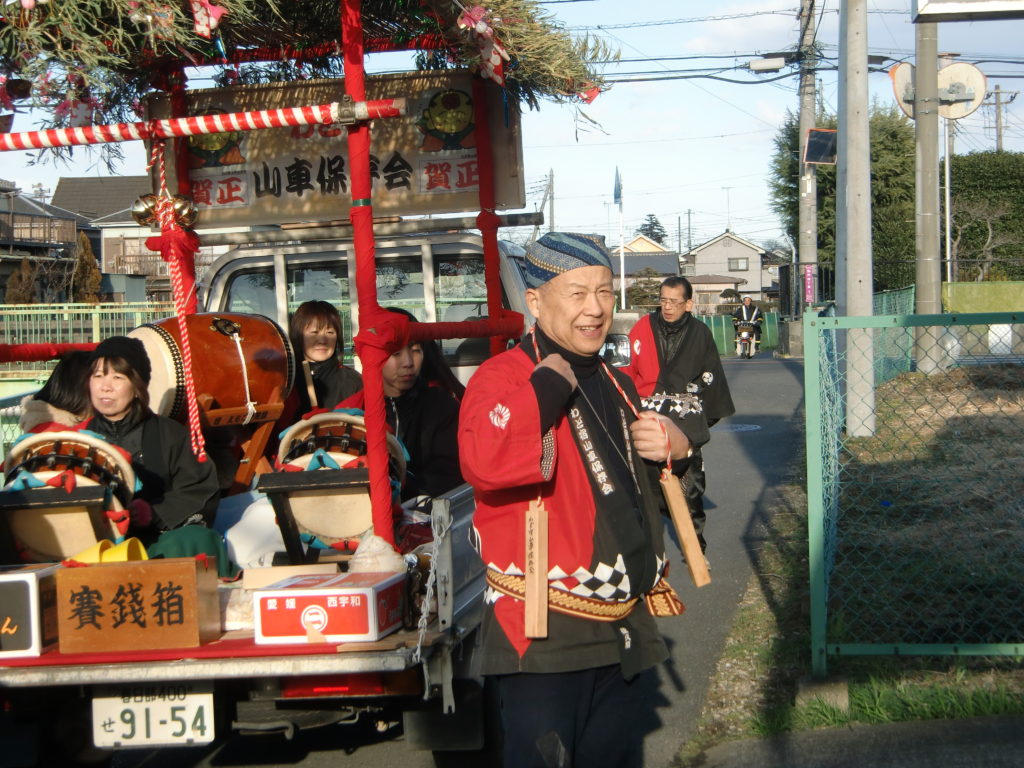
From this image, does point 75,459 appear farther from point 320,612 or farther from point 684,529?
point 684,529

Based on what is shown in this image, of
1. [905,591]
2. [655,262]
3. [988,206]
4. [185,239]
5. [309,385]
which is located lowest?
[905,591]

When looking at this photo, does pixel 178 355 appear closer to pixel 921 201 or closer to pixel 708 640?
pixel 708 640

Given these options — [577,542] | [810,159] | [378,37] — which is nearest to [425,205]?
[378,37]

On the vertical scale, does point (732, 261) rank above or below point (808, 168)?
above

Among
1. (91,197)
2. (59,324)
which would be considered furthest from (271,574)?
(91,197)

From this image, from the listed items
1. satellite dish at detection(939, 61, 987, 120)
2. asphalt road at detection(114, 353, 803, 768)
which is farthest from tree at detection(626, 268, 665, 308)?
asphalt road at detection(114, 353, 803, 768)

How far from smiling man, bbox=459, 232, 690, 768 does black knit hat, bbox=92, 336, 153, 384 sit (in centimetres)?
200

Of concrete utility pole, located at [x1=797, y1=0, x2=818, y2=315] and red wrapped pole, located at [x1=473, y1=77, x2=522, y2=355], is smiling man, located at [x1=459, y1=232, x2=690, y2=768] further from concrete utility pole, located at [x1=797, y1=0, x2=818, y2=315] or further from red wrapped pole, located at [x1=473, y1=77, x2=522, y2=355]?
concrete utility pole, located at [x1=797, y1=0, x2=818, y2=315]

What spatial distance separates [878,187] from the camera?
124 ft

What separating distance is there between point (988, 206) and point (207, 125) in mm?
35504

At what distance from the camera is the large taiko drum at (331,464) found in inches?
157

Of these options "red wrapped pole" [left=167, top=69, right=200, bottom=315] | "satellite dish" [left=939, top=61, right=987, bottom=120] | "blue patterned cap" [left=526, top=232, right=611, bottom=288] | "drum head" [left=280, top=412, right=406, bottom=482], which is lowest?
"drum head" [left=280, top=412, right=406, bottom=482]

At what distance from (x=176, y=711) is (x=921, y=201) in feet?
42.9

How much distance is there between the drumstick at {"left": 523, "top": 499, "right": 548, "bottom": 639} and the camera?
8.62 feet
